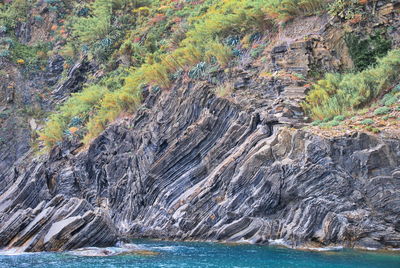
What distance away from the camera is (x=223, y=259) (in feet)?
52.7

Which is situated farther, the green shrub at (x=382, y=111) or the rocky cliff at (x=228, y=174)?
the green shrub at (x=382, y=111)

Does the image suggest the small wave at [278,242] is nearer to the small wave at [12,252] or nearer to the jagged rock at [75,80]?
the small wave at [12,252]

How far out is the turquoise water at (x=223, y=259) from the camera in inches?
578

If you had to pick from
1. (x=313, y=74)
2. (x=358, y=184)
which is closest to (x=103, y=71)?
(x=313, y=74)

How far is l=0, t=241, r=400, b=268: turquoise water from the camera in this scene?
48.1 ft

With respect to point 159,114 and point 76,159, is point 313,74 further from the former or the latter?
point 76,159

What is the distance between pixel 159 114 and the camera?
91.8ft

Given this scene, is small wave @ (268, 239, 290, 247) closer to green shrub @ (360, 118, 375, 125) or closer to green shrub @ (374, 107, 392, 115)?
green shrub @ (360, 118, 375, 125)

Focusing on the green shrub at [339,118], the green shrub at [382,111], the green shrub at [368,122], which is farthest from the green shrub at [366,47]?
the green shrub at [368,122]

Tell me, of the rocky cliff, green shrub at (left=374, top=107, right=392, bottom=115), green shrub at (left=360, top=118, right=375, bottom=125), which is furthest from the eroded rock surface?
green shrub at (left=374, top=107, right=392, bottom=115)

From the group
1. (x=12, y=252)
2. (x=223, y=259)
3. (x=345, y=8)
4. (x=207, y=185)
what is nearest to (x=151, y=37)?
(x=345, y=8)

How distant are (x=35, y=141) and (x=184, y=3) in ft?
53.4

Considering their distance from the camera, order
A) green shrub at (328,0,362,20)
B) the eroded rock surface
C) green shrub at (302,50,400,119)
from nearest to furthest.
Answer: the eroded rock surface → green shrub at (302,50,400,119) → green shrub at (328,0,362,20)

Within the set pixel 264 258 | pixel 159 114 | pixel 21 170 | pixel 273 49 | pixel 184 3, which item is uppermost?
pixel 184 3
